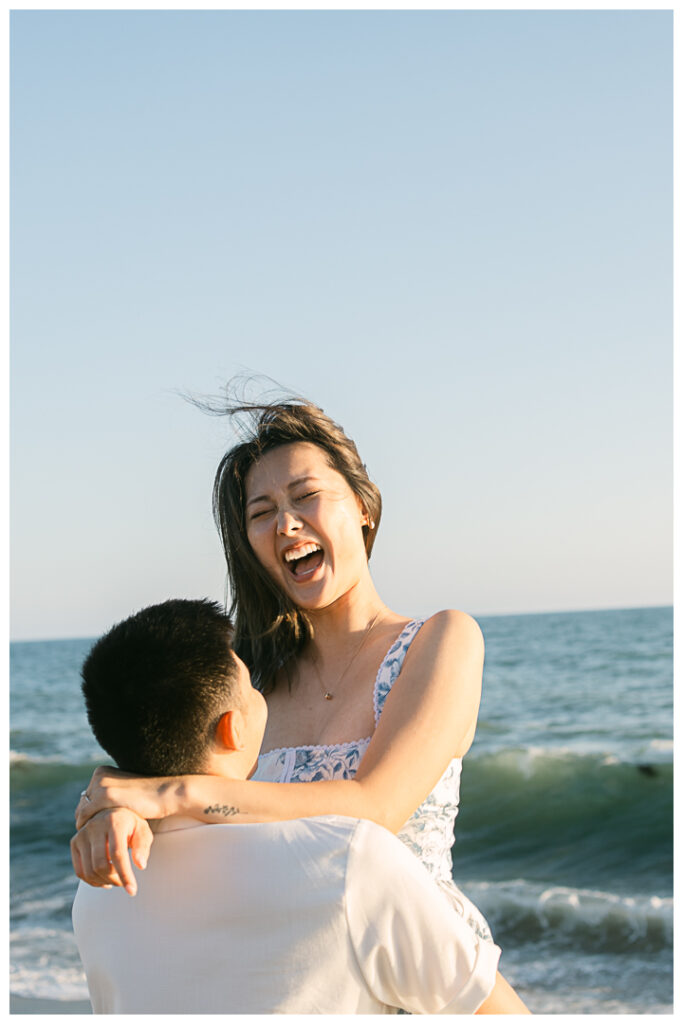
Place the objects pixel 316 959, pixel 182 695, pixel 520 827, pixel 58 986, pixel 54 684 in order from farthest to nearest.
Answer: pixel 54 684 < pixel 520 827 < pixel 58 986 < pixel 182 695 < pixel 316 959

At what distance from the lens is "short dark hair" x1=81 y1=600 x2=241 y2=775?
183 cm

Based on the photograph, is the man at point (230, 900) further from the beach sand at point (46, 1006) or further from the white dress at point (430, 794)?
the beach sand at point (46, 1006)

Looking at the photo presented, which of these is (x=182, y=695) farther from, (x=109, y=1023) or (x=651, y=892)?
(x=651, y=892)

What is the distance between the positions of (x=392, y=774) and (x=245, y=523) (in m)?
1.15

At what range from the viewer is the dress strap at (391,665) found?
9.31 feet

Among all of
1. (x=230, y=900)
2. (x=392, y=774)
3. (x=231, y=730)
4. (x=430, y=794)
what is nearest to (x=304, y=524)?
(x=430, y=794)

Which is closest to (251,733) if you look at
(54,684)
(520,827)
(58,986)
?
(58,986)

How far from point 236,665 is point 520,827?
12717 mm

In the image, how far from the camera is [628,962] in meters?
8.65

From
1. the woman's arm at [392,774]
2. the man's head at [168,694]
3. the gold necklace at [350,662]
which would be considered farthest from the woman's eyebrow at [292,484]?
the man's head at [168,694]

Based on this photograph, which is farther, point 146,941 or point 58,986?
point 58,986

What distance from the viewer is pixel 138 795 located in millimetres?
1821
